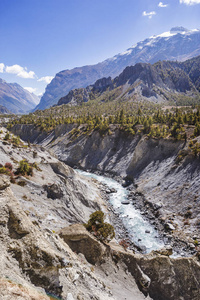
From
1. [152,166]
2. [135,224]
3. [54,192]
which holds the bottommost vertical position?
[54,192]

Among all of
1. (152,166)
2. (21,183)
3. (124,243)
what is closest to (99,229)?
(124,243)

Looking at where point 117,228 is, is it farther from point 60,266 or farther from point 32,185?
point 60,266

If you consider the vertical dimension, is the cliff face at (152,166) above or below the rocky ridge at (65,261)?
above

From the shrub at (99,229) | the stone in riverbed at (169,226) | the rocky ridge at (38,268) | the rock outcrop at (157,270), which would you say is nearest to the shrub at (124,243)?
the stone in riverbed at (169,226)

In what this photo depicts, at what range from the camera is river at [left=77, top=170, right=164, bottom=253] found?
1243 inches

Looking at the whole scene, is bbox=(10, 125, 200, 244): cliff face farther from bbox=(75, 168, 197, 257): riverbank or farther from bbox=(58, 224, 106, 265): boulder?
bbox=(58, 224, 106, 265): boulder

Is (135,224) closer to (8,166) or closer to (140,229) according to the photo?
(140,229)

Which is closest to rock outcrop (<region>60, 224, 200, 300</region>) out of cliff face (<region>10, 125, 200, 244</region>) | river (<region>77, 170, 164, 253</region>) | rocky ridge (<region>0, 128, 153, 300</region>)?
rocky ridge (<region>0, 128, 153, 300</region>)

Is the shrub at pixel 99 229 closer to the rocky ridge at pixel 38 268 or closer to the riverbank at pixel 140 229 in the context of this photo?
the rocky ridge at pixel 38 268

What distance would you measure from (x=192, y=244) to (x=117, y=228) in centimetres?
1311

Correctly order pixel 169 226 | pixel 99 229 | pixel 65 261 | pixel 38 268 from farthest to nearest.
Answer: pixel 169 226
pixel 99 229
pixel 65 261
pixel 38 268

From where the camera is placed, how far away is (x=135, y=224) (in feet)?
121

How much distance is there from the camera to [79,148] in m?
84.4

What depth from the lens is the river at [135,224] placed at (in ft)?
104
